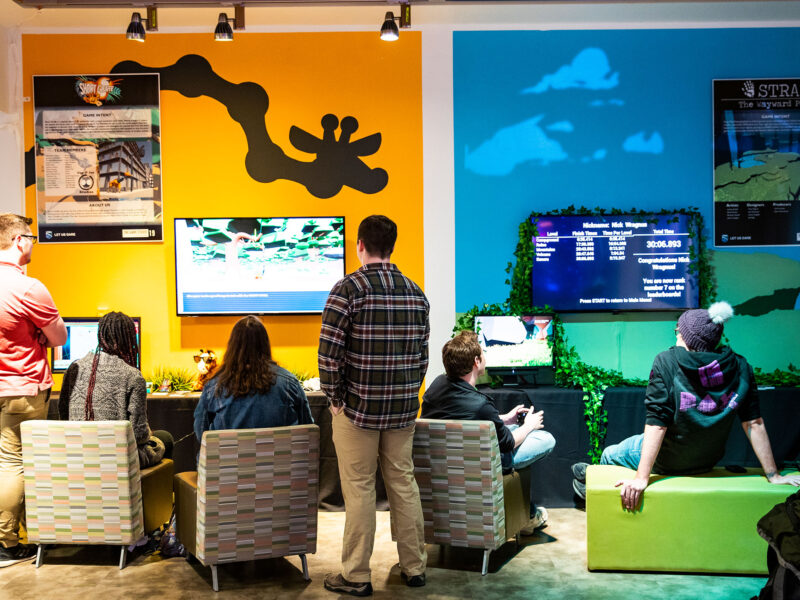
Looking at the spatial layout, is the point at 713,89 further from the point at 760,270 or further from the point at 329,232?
the point at 329,232

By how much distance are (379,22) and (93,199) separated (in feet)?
7.72

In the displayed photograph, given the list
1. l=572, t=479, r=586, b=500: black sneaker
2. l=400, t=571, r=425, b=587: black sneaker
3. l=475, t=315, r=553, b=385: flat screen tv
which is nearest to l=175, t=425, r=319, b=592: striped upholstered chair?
l=400, t=571, r=425, b=587: black sneaker

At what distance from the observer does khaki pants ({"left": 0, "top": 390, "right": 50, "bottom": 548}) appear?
156 inches

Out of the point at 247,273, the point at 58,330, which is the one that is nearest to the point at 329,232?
the point at 247,273

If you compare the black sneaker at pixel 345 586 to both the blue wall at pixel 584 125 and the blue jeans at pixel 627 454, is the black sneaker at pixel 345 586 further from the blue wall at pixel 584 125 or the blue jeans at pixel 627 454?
the blue wall at pixel 584 125

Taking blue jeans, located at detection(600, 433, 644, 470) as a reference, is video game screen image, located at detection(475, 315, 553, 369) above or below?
above

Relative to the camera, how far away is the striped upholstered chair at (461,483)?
3.65 metres

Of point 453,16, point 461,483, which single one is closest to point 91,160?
point 453,16

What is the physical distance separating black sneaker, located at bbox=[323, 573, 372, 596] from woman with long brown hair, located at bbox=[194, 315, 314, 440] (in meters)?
0.73

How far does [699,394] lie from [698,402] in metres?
0.04

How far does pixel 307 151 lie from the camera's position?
554 cm

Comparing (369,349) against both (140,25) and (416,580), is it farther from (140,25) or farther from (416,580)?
(140,25)

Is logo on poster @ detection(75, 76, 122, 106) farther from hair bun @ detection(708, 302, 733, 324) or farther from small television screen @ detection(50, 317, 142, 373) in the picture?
hair bun @ detection(708, 302, 733, 324)

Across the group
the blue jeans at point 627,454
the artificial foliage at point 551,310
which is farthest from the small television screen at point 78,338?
the blue jeans at point 627,454
